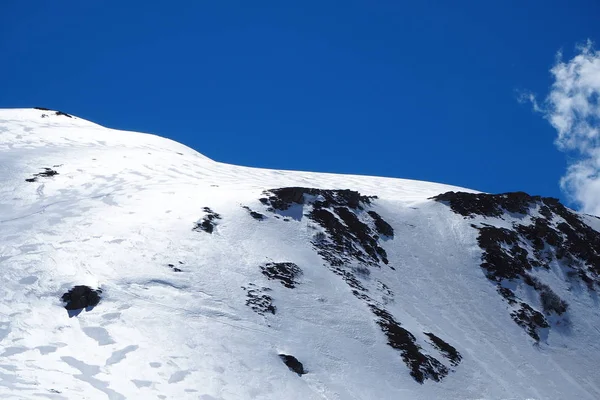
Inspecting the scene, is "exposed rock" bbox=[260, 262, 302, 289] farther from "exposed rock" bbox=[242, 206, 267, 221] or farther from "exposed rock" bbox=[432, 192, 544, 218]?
"exposed rock" bbox=[432, 192, 544, 218]

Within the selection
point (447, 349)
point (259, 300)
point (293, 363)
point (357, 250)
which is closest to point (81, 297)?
point (259, 300)

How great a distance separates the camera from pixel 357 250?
31.6m

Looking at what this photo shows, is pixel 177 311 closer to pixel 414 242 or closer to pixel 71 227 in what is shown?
pixel 71 227

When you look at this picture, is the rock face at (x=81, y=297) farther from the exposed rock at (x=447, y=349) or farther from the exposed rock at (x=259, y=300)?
the exposed rock at (x=447, y=349)

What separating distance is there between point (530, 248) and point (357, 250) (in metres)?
14.2

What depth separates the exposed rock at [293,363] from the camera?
65.2 ft

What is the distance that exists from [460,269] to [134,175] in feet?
68.9

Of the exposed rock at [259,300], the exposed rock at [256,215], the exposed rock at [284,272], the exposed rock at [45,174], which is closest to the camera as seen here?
the exposed rock at [259,300]

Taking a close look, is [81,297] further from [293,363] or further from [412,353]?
[412,353]

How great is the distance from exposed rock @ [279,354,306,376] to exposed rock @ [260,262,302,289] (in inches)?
211

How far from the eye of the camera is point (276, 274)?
85.0 feet

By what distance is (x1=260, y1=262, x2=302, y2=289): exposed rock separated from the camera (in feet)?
84.1

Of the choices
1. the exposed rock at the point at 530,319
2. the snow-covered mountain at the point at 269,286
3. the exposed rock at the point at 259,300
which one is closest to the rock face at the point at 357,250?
the snow-covered mountain at the point at 269,286

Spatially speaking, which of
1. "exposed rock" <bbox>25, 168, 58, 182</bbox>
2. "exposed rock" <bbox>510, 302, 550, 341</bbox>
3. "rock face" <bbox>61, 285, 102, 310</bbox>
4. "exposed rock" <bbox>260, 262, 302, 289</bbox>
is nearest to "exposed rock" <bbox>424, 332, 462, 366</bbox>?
"exposed rock" <bbox>260, 262, 302, 289</bbox>
